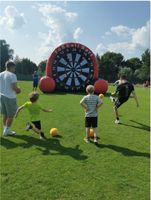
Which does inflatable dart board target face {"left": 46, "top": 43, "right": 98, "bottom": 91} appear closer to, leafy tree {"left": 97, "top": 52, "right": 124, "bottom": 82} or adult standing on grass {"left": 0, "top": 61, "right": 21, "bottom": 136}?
adult standing on grass {"left": 0, "top": 61, "right": 21, "bottom": 136}

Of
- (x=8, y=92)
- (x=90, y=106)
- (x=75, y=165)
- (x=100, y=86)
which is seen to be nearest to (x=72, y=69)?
(x=100, y=86)

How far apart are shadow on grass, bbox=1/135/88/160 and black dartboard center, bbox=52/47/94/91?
14.1 meters

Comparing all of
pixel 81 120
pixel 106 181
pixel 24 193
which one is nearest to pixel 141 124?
pixel 81 120

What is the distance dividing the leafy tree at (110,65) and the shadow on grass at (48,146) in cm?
7792

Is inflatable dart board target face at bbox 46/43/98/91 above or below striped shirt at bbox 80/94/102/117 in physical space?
above

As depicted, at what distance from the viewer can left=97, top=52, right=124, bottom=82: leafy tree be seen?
87.6 m

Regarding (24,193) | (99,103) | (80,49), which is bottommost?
(24,193)

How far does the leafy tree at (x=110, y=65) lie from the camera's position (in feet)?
287

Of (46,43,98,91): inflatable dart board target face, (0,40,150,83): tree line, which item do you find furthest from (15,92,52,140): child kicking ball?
(0,40,150,83): tree line

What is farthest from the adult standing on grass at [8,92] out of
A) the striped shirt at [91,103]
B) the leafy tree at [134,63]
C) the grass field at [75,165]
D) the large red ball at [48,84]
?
the leafy tree at [134,63]

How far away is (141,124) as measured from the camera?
35.1ft

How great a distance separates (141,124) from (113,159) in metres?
4.35

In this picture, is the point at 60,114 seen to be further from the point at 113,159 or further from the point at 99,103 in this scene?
the point at 113,159

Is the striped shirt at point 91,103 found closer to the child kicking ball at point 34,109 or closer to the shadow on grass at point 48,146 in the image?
the shadow on grass at point 48,146
